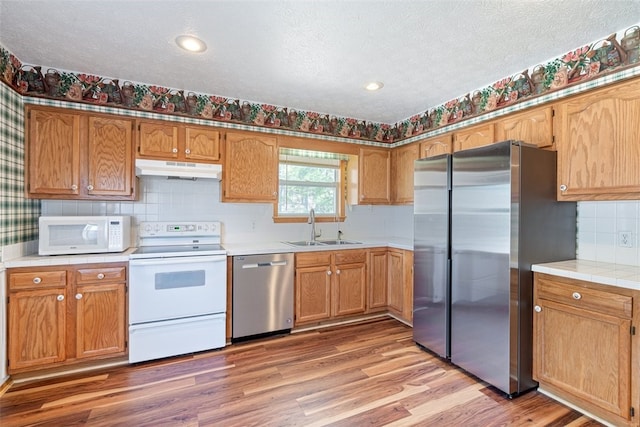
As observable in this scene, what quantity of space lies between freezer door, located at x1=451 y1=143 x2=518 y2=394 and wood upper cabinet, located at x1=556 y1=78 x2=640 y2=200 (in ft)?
1.69

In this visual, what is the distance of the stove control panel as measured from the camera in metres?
3.03

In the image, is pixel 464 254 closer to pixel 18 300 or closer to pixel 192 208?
pixel 192 208

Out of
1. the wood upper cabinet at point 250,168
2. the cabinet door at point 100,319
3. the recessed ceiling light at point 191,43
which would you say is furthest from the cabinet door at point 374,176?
the cabinet door at point 100,319

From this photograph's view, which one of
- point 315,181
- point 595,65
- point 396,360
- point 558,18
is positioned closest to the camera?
point 558,18

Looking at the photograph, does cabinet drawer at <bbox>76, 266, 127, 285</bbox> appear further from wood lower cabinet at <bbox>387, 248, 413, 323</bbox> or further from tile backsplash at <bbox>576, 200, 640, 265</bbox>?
tile backsplash at <bbox>576, 200, 640, 265</bbox>

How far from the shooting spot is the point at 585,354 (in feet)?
6.23

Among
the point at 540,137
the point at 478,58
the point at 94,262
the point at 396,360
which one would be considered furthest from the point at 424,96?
the point at 94,262

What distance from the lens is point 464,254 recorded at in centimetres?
243

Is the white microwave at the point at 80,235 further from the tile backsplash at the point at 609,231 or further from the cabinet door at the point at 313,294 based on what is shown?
the tile backsplash at the point at 609,231

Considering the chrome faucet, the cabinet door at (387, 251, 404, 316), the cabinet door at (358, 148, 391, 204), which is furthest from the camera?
the cabinet door at (358, 148, 391, 204)

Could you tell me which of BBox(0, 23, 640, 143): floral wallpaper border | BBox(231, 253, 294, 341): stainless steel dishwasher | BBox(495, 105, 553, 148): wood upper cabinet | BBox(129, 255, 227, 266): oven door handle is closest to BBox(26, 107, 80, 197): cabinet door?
BBox(0, 23, 640, 143): floral wallpaper border

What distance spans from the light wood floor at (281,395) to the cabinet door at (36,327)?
19cm

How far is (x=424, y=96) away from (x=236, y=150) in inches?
78.2

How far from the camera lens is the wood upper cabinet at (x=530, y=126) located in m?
2.35
